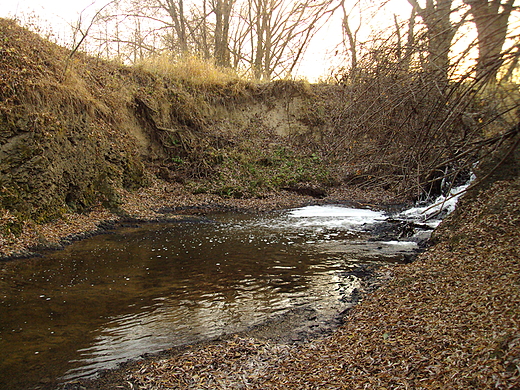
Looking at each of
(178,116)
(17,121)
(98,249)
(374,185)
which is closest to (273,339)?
(374,185)

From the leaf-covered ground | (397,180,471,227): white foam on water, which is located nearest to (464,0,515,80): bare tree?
the leaf-covered ground

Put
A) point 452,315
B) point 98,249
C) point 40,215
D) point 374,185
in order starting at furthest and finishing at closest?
point 40,215 < point 98,249 < point 374,185 < point 452,315

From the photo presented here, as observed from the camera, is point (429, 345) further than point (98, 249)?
No

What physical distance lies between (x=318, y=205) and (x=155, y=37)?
18.2m

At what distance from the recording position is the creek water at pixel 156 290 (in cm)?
508

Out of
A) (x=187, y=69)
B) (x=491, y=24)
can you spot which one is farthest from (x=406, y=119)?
(x=187, y=69)

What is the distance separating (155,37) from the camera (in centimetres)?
2819

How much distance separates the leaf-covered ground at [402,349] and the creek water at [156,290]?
0.64 m

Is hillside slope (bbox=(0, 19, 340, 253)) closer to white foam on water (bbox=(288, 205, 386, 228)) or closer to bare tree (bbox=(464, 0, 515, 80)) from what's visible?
white foam on water (bbox=(288, 205, 386, 228))

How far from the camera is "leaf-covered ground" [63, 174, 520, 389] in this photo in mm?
3552

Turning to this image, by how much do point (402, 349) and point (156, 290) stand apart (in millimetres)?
4609

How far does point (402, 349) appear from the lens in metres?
4.18

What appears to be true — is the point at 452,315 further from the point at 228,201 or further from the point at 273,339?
the point at 228,201

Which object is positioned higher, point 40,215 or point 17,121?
point 17,121
